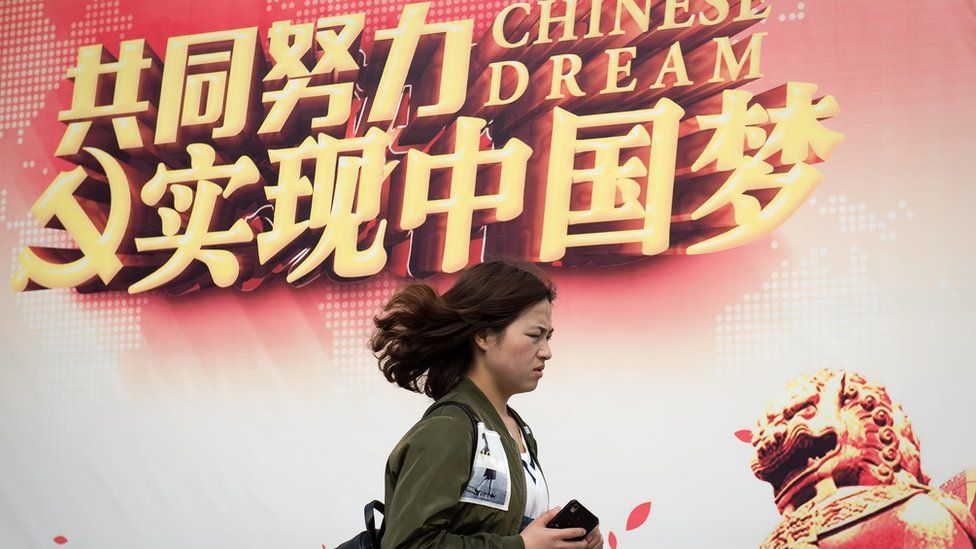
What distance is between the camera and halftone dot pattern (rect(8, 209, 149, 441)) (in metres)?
4.09

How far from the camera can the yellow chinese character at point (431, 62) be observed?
394 cm

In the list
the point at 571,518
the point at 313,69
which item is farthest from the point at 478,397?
the point at 313,69

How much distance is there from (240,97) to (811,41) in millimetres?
1863

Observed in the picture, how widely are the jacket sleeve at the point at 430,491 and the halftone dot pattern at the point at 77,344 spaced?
2.61m

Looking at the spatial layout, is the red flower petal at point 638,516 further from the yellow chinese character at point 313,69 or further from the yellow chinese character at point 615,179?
the yellow chinese character at point 313,69

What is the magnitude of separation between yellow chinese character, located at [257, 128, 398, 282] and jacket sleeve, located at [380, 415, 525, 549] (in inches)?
88.9

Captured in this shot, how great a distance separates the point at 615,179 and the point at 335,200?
917 mm

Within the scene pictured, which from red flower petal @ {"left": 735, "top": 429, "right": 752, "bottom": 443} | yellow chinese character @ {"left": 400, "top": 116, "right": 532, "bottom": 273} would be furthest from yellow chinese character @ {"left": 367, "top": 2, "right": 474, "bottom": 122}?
red flower petal @ {"left": 735, "top": 429, "right": 752, "bottom": 443}

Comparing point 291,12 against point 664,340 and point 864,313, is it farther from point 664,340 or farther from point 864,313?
point 864,313

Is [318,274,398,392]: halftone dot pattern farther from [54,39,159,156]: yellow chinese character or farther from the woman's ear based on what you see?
the woman's ear

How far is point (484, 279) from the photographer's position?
1.86m

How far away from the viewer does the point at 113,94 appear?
4242 mm

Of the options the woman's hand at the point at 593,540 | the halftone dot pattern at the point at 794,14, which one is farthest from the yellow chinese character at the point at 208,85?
the woman's hand at the point at 593,540

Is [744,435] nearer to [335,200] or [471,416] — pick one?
[335,200]
